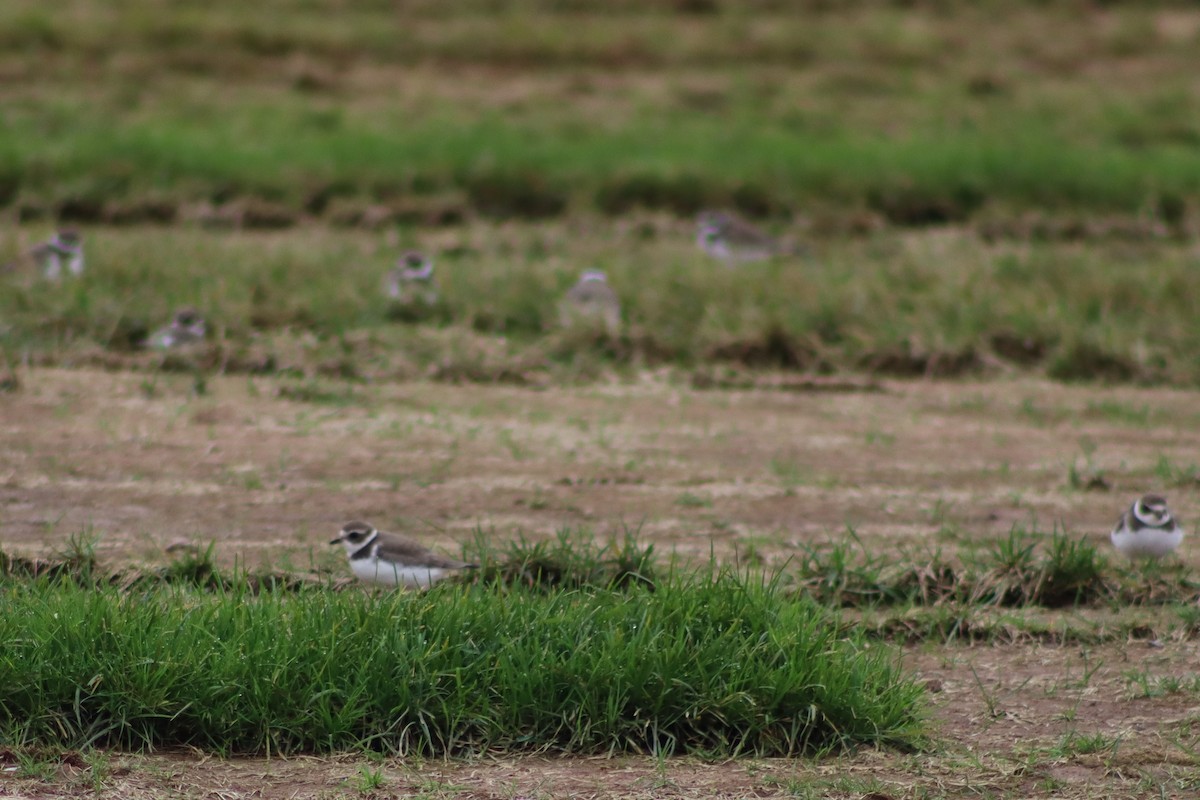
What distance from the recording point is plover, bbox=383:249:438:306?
402 inches

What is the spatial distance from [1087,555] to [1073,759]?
60.4 inches

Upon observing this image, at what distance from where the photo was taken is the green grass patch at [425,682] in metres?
4.70

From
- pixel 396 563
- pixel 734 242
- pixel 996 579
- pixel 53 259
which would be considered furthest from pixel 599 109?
pixel 396 563

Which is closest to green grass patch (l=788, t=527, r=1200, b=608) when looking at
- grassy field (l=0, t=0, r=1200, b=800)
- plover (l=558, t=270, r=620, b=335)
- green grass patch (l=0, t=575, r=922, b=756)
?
grassy field (l=0, t=0, r=1200, b=800)

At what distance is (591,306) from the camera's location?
9828 millimetres

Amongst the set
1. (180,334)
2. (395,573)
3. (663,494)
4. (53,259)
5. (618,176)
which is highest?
(618,176)

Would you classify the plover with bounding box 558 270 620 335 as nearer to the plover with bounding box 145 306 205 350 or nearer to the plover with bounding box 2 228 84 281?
the plover with bounding box 145 306 205 350

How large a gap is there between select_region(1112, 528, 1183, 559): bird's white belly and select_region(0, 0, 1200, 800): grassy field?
0.43 ft

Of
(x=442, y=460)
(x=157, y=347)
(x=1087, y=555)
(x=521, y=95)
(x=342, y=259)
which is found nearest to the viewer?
(x=1087, y=555)

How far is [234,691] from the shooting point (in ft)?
15.5

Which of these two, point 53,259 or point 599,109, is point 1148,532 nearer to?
point 53,259

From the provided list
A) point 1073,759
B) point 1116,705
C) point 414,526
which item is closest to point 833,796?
point 1073,759

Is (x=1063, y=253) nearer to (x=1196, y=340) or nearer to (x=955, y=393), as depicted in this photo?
(x=1196, y=340)

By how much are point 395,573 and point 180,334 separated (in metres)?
4.01
